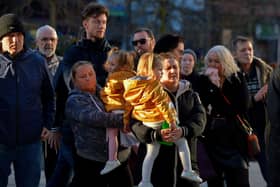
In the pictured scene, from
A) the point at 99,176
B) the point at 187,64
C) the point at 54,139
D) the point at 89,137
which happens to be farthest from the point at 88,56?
the point at 187,64

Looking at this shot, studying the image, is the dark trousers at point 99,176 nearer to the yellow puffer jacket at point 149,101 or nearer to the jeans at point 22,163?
the jeans at point 22,163

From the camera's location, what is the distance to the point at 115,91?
230 inches

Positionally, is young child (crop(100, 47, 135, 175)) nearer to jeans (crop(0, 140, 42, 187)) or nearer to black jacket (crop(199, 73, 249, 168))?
jeans (crop(0, 140, 42, 187))

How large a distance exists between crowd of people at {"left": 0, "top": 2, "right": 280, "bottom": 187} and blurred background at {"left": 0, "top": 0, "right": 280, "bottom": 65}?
632 inches

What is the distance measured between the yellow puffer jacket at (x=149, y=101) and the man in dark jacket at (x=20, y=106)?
1.13 metres

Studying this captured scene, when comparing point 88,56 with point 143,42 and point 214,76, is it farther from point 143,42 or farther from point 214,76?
point 214,76

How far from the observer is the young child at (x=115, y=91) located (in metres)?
5.83

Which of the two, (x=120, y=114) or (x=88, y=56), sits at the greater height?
(x=88, y=56)

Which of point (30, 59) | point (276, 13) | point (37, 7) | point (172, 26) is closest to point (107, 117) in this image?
point (30, 59)

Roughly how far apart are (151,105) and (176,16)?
980 inches

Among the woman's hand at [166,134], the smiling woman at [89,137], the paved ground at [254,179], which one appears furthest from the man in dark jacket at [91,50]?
the paved ground at [254,179]

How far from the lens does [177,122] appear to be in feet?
17.8

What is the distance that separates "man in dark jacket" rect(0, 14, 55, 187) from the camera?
19.9 feet

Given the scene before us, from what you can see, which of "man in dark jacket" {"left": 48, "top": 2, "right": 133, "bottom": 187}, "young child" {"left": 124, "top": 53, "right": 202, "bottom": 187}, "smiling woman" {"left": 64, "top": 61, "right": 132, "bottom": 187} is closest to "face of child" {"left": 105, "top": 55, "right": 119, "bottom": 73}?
"smiling woman" {"left": 64, "top": 61, "right": 132, "bottom": 187}
